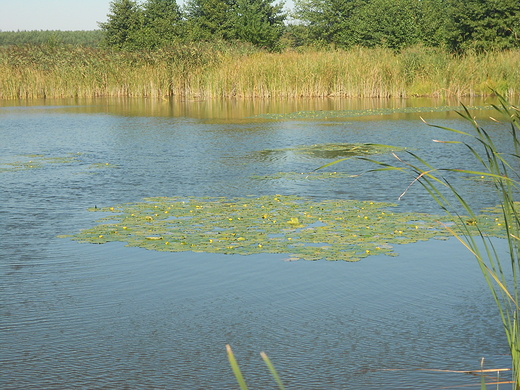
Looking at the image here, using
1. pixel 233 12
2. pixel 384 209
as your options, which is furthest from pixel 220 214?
pixel 233 12

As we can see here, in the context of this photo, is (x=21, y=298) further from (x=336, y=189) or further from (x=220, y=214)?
(x=336, y=189)

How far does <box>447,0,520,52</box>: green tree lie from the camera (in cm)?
3372

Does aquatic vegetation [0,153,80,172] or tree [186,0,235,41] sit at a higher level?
tree [186,0,235,41]

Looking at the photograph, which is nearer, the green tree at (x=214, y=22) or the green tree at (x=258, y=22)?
the green tree at (x=258, y=22)

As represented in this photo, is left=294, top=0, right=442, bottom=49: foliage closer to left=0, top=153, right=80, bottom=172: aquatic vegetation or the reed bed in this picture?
the reed bed

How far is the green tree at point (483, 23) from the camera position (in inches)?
1328

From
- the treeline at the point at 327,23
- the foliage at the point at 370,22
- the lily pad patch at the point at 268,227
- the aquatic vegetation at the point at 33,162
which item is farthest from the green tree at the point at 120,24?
the lily pad patch at the point at 268,227

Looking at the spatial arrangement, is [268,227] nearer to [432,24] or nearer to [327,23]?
[432,24]

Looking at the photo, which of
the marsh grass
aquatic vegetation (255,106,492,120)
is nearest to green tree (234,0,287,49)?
aquatic vegetation (255,106,492,120)

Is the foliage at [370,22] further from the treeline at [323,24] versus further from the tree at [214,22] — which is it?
the tree at [214,22]

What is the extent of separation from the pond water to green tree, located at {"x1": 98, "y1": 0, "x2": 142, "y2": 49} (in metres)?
44.3

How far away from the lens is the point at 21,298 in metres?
4.97

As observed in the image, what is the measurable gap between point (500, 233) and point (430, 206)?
1.33 metres

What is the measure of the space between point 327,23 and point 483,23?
18502 millimetres
